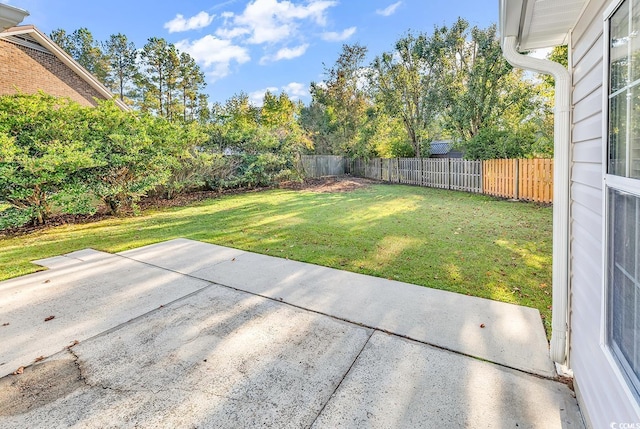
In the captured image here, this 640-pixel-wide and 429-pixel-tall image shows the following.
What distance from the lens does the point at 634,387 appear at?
1.13 m

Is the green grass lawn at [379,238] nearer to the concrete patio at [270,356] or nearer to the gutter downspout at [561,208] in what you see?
the concrete patio at [270,356]

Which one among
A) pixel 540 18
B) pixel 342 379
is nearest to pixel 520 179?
pixel 540 18

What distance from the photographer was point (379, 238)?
5535 millimetres

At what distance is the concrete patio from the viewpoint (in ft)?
5.88

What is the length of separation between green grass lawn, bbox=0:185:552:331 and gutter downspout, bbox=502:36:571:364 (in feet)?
2.45

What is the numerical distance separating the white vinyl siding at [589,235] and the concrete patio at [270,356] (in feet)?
1.05

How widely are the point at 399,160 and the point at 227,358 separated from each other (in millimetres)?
15487

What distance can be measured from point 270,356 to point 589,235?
220 cm

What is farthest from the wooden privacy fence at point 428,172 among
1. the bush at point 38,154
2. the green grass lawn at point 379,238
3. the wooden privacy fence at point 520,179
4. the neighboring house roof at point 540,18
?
the bush at point 38,154

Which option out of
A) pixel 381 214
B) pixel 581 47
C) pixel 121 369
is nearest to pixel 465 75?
pixel 381 214

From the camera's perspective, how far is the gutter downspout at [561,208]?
218cm

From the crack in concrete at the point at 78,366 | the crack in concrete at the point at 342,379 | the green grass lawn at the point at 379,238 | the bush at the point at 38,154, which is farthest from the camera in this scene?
the bush at the point at 38,154

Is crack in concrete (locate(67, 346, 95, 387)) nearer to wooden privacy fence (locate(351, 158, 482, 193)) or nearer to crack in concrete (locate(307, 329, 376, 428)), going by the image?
crack in concrete (locate(307, 329, 376, 428))

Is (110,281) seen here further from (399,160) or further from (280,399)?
(399,160)
